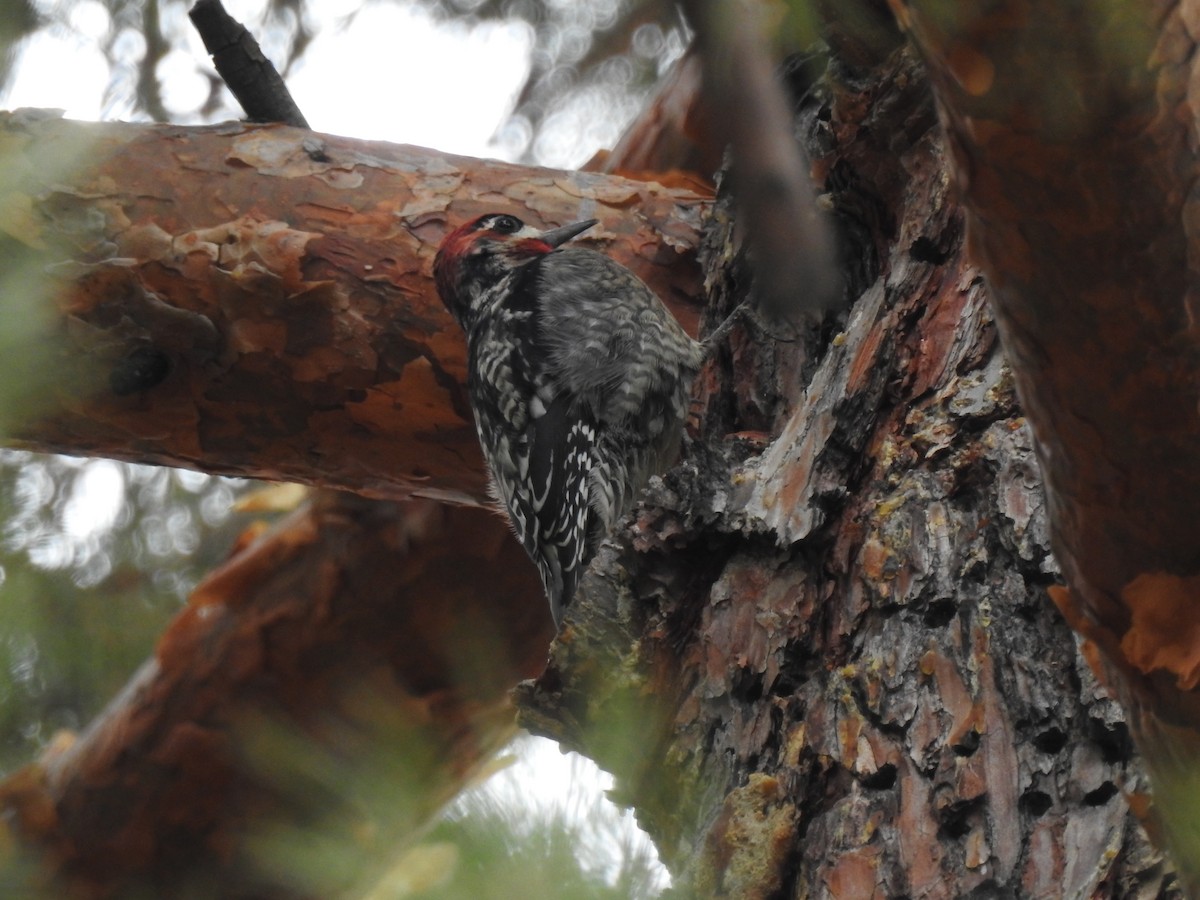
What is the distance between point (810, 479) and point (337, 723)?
1.48 metres

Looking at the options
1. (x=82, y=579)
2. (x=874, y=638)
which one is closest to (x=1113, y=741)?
(x=874, y=638)

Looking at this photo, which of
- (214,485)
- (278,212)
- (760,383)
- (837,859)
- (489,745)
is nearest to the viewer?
(837,859)

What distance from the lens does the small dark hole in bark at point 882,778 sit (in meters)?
1.17

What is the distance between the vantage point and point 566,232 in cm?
249

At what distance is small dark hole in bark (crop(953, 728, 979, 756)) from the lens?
3.72 ft

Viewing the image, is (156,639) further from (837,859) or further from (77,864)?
(837,859)

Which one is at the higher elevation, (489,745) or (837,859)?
(837,859)

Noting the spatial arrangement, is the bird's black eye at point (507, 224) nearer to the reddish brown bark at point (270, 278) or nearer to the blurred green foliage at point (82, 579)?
the reddish brown bark at point (270, 278)

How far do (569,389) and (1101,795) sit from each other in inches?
65.4

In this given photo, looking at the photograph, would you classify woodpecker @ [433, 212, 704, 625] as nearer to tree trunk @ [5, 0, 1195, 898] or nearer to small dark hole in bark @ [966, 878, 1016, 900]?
tree trunk @ [5, 0, 1195, 898]

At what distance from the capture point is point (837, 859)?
115 centimetres

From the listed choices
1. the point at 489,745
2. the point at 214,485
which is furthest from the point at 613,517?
the point at 214,485

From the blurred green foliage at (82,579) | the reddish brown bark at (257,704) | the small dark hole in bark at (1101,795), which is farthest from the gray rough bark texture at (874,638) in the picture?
the reddish brown bark at (257,704)

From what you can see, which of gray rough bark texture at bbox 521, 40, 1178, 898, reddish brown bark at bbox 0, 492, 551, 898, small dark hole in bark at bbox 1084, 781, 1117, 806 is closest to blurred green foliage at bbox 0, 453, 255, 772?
reddish brown bark at bbox 0, 492, 551, 898
